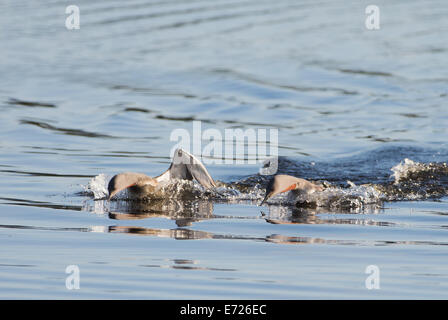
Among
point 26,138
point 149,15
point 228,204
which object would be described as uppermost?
point 149,15

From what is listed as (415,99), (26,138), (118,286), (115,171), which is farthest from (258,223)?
(415,99)

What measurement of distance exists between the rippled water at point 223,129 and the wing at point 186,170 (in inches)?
9.1

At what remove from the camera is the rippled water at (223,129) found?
6.87 m

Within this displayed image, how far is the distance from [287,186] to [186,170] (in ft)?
4.56

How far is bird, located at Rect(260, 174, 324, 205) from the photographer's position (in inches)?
350

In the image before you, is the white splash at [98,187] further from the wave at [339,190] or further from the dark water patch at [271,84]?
the dark water patch at [271,84]

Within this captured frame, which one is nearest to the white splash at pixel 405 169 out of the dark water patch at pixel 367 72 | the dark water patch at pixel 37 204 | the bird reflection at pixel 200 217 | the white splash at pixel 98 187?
the bird reflection at pixel 200 217

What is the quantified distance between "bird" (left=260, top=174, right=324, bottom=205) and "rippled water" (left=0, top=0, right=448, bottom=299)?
0.62ft

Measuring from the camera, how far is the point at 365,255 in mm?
7316

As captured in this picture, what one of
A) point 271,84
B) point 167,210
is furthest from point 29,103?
point 167,210

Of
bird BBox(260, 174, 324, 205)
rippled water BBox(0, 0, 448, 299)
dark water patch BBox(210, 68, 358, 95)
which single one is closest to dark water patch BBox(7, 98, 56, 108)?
rippled water BBox(0, 0, 448, 299)

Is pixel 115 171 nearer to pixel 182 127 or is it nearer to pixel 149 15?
pixel 182 127

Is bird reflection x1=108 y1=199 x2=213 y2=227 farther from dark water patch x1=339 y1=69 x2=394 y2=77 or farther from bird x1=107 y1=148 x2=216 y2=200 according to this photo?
dark water patch x1=339 y1=69 x2=394 y2=77

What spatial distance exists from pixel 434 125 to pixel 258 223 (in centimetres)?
707
